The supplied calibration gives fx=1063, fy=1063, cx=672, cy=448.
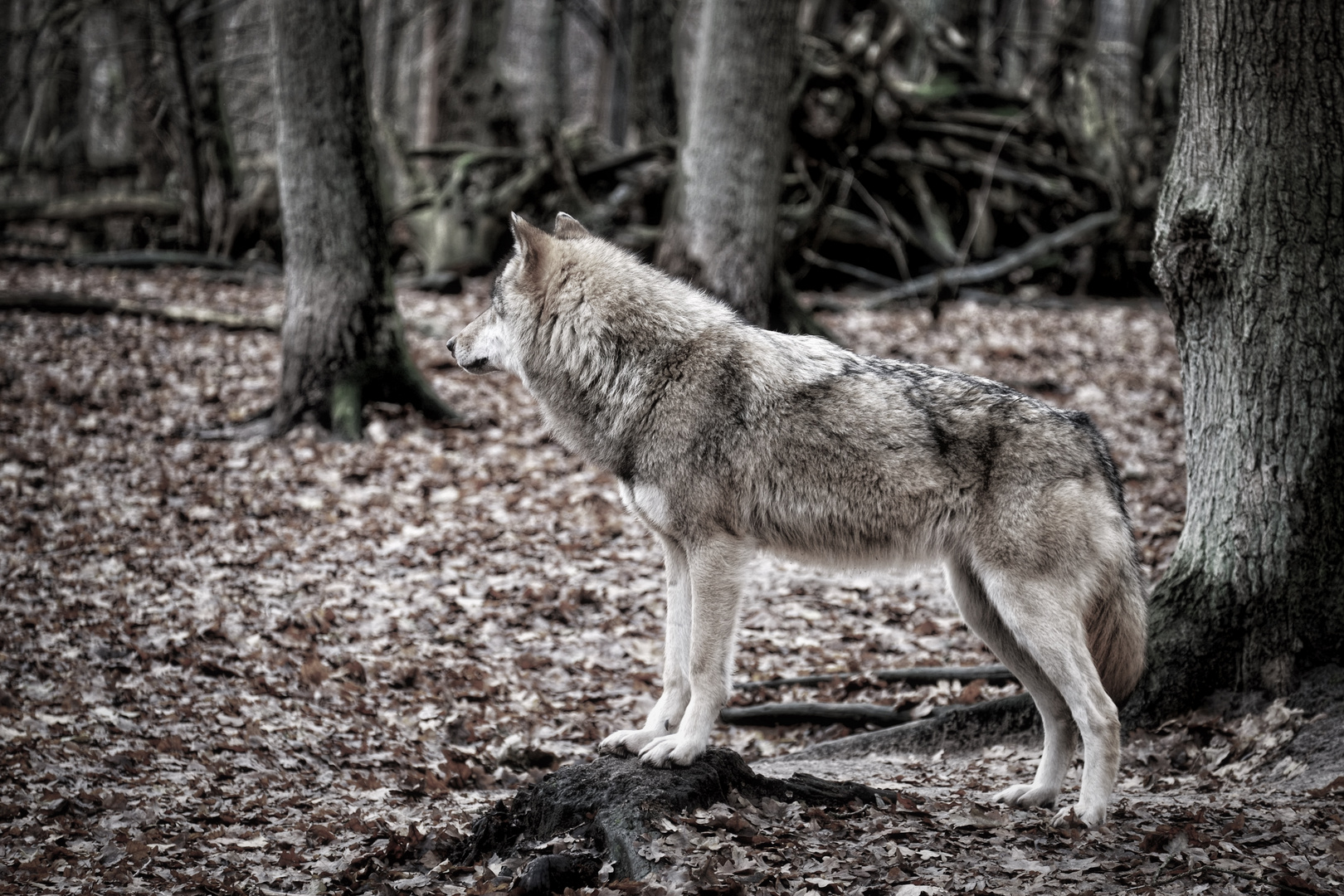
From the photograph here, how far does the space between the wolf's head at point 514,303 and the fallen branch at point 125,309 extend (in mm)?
8393

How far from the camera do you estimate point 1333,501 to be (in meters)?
4.77

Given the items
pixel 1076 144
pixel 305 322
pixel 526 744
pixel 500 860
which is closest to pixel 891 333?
pixel 1076 144

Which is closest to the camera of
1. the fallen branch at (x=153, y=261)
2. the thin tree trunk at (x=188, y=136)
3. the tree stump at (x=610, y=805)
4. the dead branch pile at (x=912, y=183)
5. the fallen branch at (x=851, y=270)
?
the tree stump at (x=610, y=805)

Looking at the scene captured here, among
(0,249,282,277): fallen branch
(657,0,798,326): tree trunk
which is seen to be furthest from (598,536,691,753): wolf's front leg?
(0,249,282,277): fallen branch

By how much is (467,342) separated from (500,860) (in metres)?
2.32

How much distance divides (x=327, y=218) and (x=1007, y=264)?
9.17m

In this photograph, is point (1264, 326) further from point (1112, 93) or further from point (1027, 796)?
point (1112, 93)

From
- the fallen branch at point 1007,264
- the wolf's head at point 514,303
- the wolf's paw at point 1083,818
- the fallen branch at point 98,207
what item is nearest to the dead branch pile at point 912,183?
the fallen branch at point 1007,264

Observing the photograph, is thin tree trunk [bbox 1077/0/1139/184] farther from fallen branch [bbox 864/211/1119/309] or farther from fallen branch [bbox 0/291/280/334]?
fallen branch [bbox 0/291/280/334]

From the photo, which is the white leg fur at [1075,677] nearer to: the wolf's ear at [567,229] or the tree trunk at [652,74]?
the wolf's ear at [567,229]

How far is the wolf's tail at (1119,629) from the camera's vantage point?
438 centimetres

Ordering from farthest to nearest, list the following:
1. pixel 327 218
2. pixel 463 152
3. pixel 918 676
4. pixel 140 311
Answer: pixel 463 152 < pixel 140 311 < pixel 327 218 < pixel 918 676

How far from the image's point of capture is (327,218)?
9.69 metres

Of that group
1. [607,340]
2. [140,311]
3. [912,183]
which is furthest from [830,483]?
[912,183]
